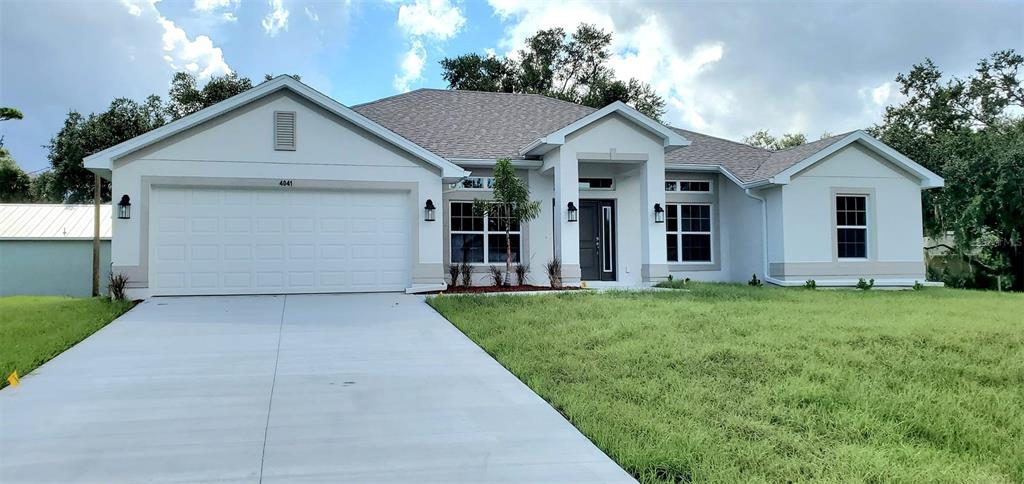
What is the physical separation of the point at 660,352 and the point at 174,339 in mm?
5911

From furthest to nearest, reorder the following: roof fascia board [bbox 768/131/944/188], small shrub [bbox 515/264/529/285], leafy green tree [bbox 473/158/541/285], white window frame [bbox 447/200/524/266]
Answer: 1. roof fascia board [bbox 768/131/944/188]
2. white window frame [bbox 447/200/524/266]
3. small shrub [bbox 515/264/529/285]
4. leafy green tree [bbox 473/158/541/285]

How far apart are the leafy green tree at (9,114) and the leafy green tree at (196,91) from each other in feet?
48.5

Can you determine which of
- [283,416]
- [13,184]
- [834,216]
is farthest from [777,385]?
[13,184]

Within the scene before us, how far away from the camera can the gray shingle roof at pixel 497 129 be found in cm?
1548

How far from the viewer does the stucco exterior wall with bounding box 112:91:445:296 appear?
37.9ft

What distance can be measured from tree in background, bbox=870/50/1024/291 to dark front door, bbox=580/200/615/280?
9.99 m

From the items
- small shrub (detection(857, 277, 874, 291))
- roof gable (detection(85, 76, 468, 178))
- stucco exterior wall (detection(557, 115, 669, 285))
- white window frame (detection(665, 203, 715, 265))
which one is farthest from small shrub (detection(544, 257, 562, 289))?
small shrub (detection(857, 277, 874, 291))

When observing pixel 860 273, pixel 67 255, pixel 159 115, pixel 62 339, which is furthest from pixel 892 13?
pixel 159 115

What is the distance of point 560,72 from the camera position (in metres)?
33.2

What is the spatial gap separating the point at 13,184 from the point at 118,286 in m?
31.6

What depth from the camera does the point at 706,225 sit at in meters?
16.7

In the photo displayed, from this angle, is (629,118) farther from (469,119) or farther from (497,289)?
(497,289)

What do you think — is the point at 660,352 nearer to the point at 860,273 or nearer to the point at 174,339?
the point at 174,339

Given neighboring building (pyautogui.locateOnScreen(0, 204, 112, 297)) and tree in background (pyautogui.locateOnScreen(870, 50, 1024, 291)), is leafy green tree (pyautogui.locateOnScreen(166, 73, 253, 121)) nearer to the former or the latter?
neighboring building (pyautogui.locateOnScreen(0, 204, 112, 297))
